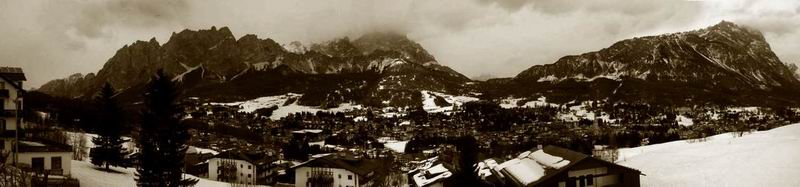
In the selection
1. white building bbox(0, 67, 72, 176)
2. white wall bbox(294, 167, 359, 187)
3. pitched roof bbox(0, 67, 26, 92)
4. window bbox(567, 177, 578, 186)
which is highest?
pitched roof bbox(0, 67, 26, 92)

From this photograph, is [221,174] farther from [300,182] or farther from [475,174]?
[475,174]

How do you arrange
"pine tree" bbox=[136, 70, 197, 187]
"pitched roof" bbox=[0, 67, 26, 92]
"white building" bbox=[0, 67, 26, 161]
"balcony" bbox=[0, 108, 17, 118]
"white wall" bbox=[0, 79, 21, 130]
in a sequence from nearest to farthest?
"pine tree" bbox=[136, 70, 197, 187] → "balcony" bbox=[0, 108, 17, 118] → "white building" bbox=[0, 67, 26, 161] → "white wall" bbox=[0, 79, 21, 130] → "pitched roof" bbox=[0, 67, 26, 92]

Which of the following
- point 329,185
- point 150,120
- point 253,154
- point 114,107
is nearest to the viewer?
point 150,120

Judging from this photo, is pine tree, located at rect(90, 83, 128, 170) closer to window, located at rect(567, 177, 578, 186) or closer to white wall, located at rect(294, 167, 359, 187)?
white wall, located at rect(294, 167, 359, 187)

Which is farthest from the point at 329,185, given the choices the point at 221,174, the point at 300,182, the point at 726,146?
the point at 726,146

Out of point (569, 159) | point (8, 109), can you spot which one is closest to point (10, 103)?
point (8, 109)

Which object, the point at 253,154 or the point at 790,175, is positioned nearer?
the point at 790,175

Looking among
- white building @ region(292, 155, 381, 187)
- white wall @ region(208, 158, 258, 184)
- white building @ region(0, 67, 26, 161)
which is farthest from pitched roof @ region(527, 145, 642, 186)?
white wall @ region(208, 158, 258, 184)
